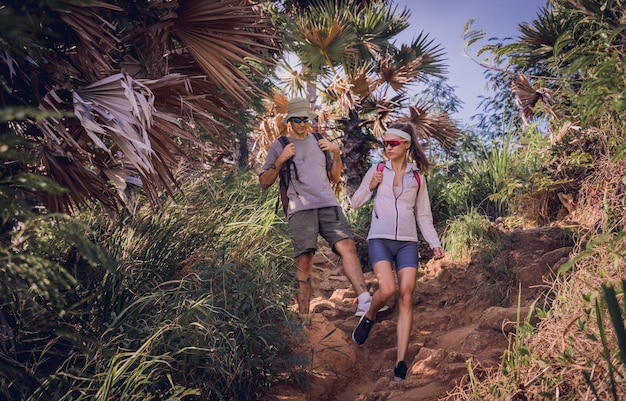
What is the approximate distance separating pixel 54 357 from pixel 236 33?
2.55 m

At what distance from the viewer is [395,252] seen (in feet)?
19.1

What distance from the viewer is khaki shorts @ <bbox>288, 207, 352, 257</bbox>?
625cm

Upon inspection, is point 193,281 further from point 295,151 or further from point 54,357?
point 295,151

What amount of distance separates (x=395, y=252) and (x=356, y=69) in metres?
6.05

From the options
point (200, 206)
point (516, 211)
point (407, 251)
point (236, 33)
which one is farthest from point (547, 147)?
point (236, 33)

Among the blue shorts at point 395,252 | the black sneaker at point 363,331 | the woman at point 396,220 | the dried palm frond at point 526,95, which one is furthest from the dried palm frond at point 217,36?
the dried palm frond at point 526,95

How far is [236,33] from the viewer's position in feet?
17.3

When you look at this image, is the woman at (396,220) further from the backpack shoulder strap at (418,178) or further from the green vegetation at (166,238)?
the green vegetation at (166,238)

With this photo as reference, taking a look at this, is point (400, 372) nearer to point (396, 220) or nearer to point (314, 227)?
point (396, 220)

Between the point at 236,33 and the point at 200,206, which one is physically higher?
the point at 236,33

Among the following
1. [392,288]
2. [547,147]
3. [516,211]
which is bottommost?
[392,288]

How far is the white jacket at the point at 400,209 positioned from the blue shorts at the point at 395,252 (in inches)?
2.3

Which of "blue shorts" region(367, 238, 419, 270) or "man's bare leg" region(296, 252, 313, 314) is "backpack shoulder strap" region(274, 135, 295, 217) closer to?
"man's bare leg" region(296, 252, 313, 314)

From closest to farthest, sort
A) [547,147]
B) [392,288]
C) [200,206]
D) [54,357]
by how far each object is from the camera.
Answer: [54,357] < [392,288] < [200,206] < [547,147]
